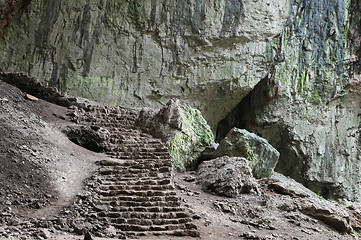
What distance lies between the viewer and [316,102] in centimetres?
2128

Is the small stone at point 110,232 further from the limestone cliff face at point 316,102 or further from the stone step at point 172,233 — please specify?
the limestone cliff face at point 316,102

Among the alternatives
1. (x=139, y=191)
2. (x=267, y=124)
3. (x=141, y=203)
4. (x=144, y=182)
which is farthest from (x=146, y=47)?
(x=141, y=203)

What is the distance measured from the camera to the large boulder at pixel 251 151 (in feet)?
38.3

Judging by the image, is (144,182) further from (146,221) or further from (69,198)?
(69,198)

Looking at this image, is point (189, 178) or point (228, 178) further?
point (189, 178)

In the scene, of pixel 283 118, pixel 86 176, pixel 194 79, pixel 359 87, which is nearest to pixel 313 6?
pixel 359 87

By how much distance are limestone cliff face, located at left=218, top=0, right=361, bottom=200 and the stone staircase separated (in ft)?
39.0

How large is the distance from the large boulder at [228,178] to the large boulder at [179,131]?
1.14 meters

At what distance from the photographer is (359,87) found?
2134cm

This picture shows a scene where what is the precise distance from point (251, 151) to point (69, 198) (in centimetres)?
632

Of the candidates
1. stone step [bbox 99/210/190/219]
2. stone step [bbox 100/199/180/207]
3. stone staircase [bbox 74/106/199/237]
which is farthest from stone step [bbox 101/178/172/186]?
stone step [bbox 99/210/190/219]

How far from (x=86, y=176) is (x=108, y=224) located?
181cm

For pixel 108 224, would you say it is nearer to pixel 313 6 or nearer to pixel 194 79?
pixel 194 79

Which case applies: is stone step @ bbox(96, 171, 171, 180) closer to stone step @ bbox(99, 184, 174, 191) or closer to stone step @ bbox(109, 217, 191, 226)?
stone step @ bbox(99, 184, 174, 191)
